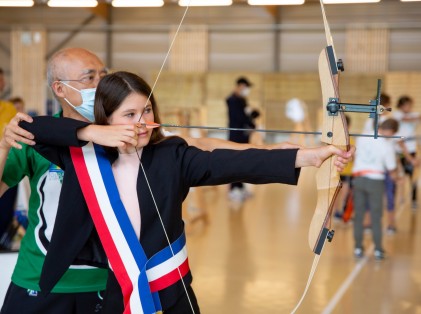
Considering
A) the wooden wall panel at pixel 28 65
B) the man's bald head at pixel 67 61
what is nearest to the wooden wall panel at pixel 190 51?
the wooden wall panel at pixel 28 65

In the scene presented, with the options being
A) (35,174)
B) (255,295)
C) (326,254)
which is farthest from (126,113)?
(326,254)

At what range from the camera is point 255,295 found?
4.21m

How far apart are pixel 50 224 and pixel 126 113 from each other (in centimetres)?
45

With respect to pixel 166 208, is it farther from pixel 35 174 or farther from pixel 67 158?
pixel 35 174

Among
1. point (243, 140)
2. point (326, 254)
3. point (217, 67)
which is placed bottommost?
point (326, 254)

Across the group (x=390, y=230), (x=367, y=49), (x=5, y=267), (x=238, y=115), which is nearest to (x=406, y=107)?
(x=390, y=230)

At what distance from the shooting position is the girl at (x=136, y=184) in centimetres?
159

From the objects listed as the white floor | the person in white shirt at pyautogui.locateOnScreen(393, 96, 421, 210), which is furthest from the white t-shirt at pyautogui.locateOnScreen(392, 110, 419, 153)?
the white floor

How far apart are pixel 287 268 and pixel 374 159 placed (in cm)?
109

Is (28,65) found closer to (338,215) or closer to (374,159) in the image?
(338,215)

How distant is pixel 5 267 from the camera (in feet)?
8.60

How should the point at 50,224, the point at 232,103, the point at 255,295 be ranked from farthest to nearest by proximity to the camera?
the point at 232,103 < the point at 255,295 < the point at 50,224

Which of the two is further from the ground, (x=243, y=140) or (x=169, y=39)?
(x=169, y=39)

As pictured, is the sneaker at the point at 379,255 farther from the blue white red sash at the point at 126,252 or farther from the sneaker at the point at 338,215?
the blue white red sash at the point at 126,252
